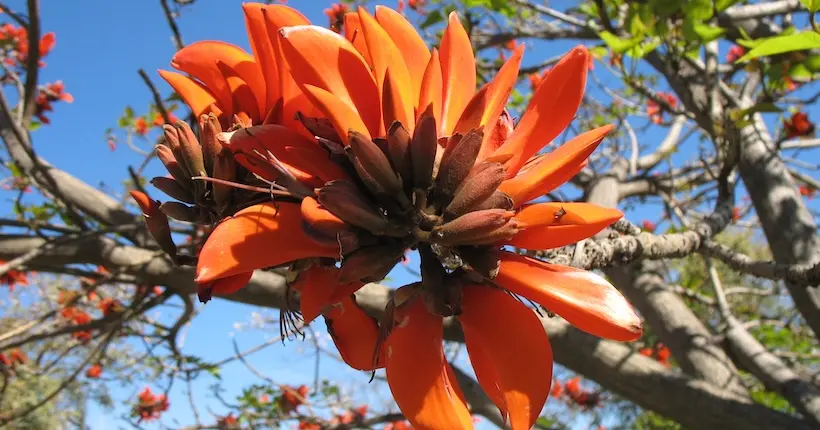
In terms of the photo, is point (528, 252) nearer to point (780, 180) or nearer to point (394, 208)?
point (394, 208)

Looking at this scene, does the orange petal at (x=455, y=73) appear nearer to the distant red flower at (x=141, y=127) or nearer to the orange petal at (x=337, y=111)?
the orange petal at (x=337, y=111)

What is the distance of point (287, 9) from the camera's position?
0.62 metres

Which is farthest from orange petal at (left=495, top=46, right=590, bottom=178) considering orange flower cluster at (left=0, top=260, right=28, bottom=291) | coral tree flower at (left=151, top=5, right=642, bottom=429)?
orange flower cluster at (left=0, top=260, right=28, bottom=291)

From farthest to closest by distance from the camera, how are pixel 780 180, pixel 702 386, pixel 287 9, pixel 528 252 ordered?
pixel 780 180
pixel 702 386
pixel 528 252
pixel 287 9

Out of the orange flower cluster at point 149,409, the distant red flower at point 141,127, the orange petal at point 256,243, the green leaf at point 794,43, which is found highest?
the green leaf at point 794,43

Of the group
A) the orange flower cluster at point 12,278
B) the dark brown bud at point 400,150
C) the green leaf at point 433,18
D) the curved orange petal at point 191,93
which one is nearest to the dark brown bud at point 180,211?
the curved orange petal at point 191,93

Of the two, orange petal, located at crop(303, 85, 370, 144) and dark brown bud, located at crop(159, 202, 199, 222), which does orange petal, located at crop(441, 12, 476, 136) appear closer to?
orange petal, located at crop(303, 85, 370, 144)

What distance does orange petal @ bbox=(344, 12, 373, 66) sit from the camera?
0.67 meters

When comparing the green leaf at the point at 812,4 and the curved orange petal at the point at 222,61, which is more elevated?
the green leaf at the point at 812,4

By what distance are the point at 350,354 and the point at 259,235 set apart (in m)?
0.20

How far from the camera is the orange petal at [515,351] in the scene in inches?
21.4

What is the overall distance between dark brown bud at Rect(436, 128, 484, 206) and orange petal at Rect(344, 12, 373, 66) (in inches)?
6.7

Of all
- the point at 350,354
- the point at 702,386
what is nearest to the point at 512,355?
the point at 350,354

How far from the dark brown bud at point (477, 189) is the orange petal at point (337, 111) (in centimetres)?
10
